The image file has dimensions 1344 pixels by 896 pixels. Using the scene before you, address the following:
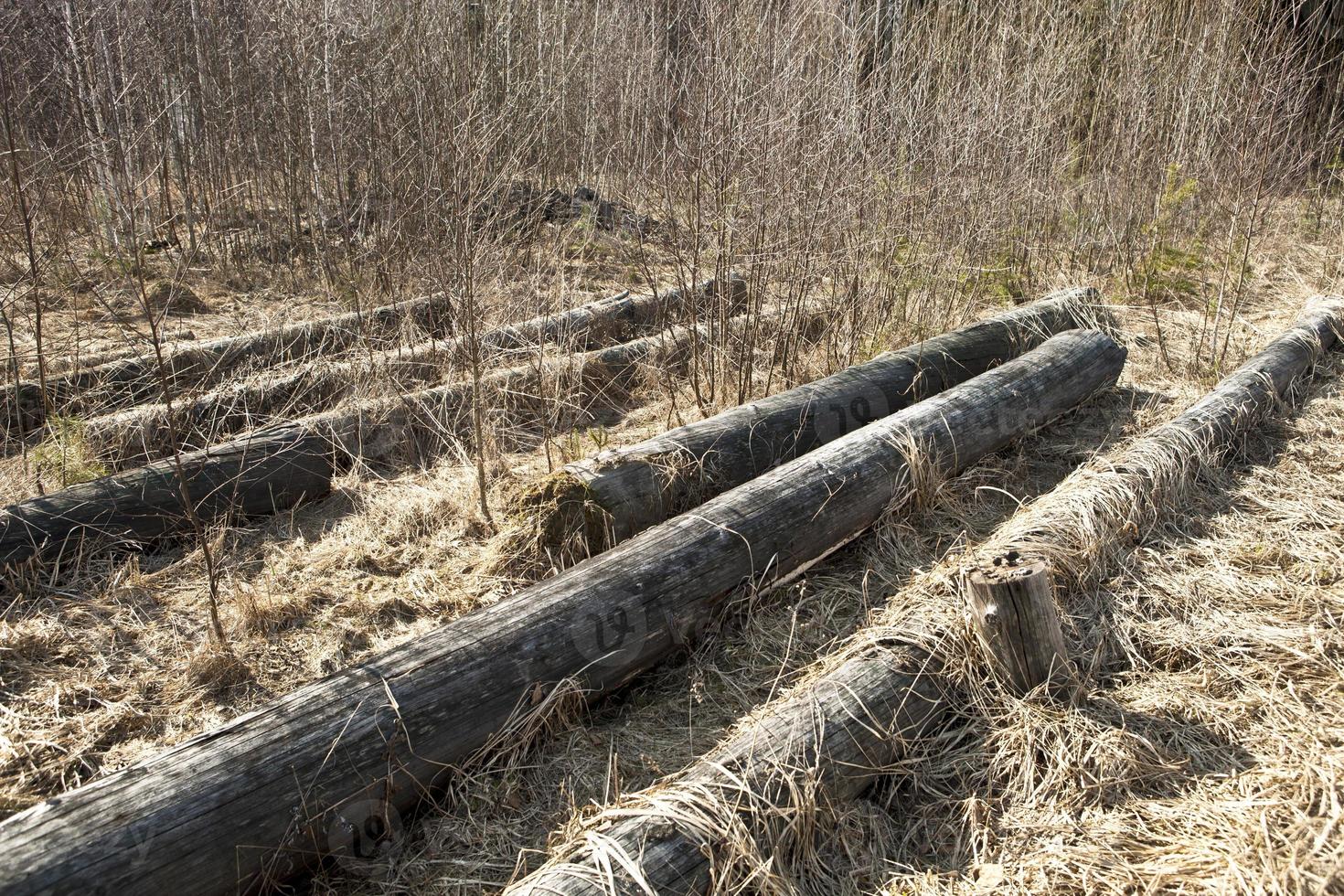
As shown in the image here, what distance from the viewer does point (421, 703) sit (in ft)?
8.51

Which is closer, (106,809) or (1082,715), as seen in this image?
(106,809)

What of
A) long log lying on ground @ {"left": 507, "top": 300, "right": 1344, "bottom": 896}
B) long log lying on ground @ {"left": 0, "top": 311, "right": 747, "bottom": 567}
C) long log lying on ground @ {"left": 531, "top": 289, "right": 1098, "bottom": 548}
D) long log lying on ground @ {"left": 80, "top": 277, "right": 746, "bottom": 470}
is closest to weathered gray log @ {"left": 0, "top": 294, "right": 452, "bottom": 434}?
long log lying on ground @ {"left": 80, "top": 277, "right": 746, "bottom": 470}

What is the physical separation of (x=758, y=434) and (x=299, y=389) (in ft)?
9.33

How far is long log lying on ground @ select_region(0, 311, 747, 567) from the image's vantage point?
3.92 meters

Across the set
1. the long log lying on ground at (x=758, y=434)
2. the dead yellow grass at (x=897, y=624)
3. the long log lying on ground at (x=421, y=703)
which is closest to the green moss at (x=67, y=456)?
the dead yellow grass at (x=897, y=624)

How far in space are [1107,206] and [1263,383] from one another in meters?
3.69

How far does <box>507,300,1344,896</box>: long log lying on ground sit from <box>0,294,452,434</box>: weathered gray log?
3.44 metres

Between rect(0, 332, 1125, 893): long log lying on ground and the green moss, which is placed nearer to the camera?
rect(0, 332, 1125, 893): long log lying on ground

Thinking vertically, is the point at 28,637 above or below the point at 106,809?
below

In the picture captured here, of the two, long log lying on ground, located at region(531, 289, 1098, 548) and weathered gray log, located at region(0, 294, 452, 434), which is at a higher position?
long log lying on ground, located at region(531, 289, 1098, 548)

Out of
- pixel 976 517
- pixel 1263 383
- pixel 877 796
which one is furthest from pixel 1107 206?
pixel 877 796

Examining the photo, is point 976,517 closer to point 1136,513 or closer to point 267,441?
point 1136,513

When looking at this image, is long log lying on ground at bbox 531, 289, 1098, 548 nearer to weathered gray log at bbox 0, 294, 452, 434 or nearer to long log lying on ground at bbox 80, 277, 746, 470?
long log lying on ground at bbox 80, 277, 746, 470

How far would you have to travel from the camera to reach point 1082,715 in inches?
109
